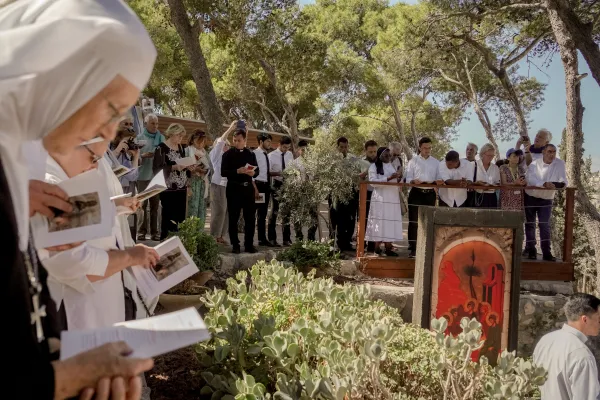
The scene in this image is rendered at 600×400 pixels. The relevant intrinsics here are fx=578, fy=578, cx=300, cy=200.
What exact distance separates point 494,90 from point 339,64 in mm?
9595

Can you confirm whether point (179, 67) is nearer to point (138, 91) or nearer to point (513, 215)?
point (513, 215)

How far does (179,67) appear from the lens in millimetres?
24328

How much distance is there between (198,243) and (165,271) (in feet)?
A: 11.2

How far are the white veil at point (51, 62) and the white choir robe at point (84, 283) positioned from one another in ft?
3.47

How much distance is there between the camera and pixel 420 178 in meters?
8.82

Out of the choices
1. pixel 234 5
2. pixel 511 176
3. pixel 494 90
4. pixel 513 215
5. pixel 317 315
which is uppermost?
pixel 494 90

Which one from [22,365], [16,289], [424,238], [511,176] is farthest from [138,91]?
[511,176]

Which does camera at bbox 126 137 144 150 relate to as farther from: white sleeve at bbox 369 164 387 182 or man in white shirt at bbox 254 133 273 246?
white sleeve at bbox 369 164 387 182

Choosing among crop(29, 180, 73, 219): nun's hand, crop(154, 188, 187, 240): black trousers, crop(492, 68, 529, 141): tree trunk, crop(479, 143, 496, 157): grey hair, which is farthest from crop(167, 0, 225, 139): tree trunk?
crop(492, 68, 529, 141): tree trunk

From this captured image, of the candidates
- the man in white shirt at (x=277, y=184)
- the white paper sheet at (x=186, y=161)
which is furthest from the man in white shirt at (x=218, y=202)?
the white paper sheet at (x=186, y=161)

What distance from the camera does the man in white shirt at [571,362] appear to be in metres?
4.08

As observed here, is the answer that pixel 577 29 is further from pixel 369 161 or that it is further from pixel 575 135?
pixel 369 161

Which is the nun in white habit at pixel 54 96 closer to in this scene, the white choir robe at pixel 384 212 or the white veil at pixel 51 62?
the white veil at pixel 51 62

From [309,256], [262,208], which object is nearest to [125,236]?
[309,256]
